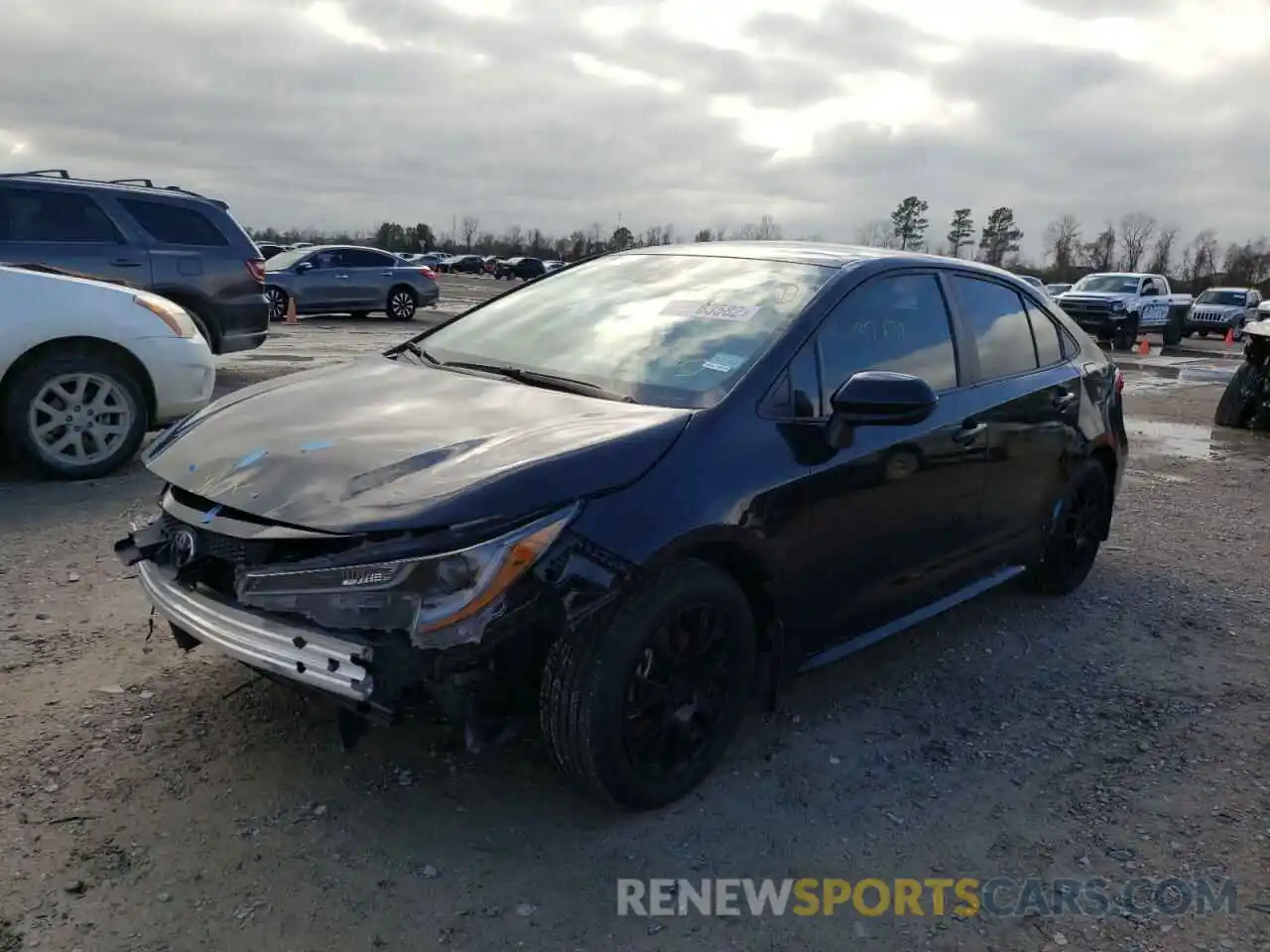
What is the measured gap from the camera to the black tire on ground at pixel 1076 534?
4.82m

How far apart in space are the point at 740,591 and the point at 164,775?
177 centimetres

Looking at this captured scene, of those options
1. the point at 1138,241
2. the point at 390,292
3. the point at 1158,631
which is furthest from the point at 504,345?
the point at 1138,241

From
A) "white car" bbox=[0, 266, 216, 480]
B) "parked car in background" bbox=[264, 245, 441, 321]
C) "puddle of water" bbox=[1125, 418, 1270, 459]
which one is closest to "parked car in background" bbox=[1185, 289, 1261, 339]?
"puddle of water" bbox=[1125, 418, 1270, 459]

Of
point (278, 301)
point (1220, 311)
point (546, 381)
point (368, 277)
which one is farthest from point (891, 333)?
point (1220, 311)

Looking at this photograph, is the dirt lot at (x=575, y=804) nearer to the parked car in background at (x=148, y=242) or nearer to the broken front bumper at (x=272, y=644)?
the broken front bumper at (x=272, y=644)

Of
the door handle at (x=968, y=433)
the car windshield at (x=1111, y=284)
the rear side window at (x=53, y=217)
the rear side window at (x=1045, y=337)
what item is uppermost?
the rear side window at (x=53, y=217)

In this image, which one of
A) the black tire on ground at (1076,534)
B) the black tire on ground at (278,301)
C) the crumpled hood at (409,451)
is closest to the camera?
the crumpled hood at (409,451)

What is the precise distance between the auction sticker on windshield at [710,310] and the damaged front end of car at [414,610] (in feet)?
3.84

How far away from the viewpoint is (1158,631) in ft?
15.4

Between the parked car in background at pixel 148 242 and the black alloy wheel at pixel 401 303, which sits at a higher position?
the parked car in background at pixel 148 242

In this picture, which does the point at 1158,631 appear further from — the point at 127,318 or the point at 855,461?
the point at 127,318

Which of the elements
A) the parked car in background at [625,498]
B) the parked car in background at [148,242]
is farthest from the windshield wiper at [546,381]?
the parked car in background at [148,242]

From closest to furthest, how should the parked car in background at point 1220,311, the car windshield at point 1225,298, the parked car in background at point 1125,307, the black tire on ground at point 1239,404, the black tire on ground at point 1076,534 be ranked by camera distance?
the black tire on ground at point 1076,534 → the black tire on ground at point 1239,404 → the parked car in background at point 1125,307 → the parked car in background at point 1220,311 → the car windshield at point 1225,298

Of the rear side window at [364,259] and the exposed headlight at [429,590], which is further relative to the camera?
the rear side window at [364,259]
